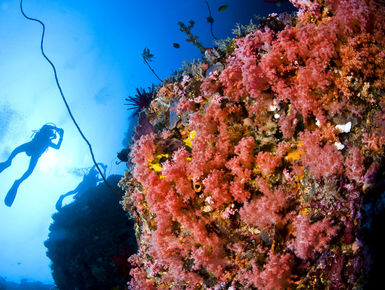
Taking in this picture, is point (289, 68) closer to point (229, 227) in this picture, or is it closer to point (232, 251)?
point (229, 227)

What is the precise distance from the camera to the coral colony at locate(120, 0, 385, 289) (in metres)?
2.81

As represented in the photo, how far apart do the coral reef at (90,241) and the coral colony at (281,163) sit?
699 cm

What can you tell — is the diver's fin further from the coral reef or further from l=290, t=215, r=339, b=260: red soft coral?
l=290, t=215, r=339, b=260: red soft coral

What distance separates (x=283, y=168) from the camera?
3551mm

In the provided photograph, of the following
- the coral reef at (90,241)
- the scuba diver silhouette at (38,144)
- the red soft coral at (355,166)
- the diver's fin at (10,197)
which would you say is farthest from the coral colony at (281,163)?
the diver's fin at (10,197)

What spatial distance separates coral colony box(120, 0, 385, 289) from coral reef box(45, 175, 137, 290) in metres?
6.99

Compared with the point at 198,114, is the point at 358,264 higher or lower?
lower

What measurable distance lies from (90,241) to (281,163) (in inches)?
485

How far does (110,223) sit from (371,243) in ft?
43.2

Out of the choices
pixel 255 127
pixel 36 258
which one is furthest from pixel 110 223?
pixel 36 258

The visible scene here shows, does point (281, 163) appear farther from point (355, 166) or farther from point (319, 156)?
point (355, 166)

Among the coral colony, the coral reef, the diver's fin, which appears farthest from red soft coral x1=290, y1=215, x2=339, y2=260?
the diver's fin

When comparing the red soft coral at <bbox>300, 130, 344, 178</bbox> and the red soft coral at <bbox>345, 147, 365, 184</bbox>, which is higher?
the red soft coral at <bbox>300, 130, 344, 178</bbox>

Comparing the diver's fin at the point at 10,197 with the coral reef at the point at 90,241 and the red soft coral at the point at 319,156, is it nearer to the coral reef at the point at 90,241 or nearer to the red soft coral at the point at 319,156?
the coral reef at the point at 90,241
